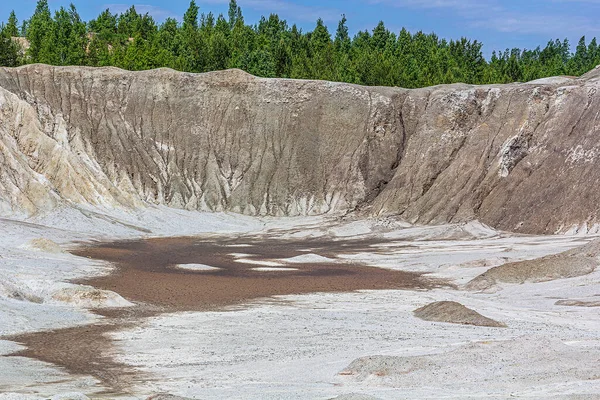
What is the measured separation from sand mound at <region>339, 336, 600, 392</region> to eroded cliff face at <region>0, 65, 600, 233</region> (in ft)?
158

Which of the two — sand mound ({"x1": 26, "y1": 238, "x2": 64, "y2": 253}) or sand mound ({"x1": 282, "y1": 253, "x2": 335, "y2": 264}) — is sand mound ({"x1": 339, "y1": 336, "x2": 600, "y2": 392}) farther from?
sand mound ({"x1": 282, "y1": 253, "x2": 335, "y2": 264})

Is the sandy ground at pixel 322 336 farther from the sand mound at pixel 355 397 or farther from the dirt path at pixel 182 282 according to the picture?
the sand mound at pixel 355 397

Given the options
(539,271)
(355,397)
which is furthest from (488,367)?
(539,271)

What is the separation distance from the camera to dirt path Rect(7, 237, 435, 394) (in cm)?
2789

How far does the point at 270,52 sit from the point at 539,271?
86956 millimetres

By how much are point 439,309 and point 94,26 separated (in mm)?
151917

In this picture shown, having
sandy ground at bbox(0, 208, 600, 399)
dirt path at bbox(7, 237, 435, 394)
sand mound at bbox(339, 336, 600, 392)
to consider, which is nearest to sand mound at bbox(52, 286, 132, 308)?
sandy ground at bbox(0, 208, 600, 399)

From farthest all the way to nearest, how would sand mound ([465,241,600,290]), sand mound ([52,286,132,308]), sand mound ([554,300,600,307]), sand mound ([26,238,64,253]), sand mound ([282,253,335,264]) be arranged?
1. sand mound ([282,253,335,264])
2. sand mound ([26,238,64,253])
3. sand mound ([465,241,600,290])
4. sand mound ([554,300,600,307])
5. sand mound ([52,286,132,308])

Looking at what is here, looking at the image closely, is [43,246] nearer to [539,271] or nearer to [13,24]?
[539,271]

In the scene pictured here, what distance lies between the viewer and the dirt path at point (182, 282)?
27.9 meters

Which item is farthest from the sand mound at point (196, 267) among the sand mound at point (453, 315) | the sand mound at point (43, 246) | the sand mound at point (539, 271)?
the sand mound at point (453, 315)

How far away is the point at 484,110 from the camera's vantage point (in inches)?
3489

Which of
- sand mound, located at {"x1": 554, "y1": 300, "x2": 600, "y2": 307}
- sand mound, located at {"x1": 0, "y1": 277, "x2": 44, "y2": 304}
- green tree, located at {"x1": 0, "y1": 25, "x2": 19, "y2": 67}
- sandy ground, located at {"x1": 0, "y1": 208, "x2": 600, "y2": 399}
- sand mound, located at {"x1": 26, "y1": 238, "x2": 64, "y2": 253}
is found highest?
green tree, located at {"x1": 0, "y1": 25, "x2": 19, "y2": 67}

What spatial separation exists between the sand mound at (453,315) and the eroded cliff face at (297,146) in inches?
1452
